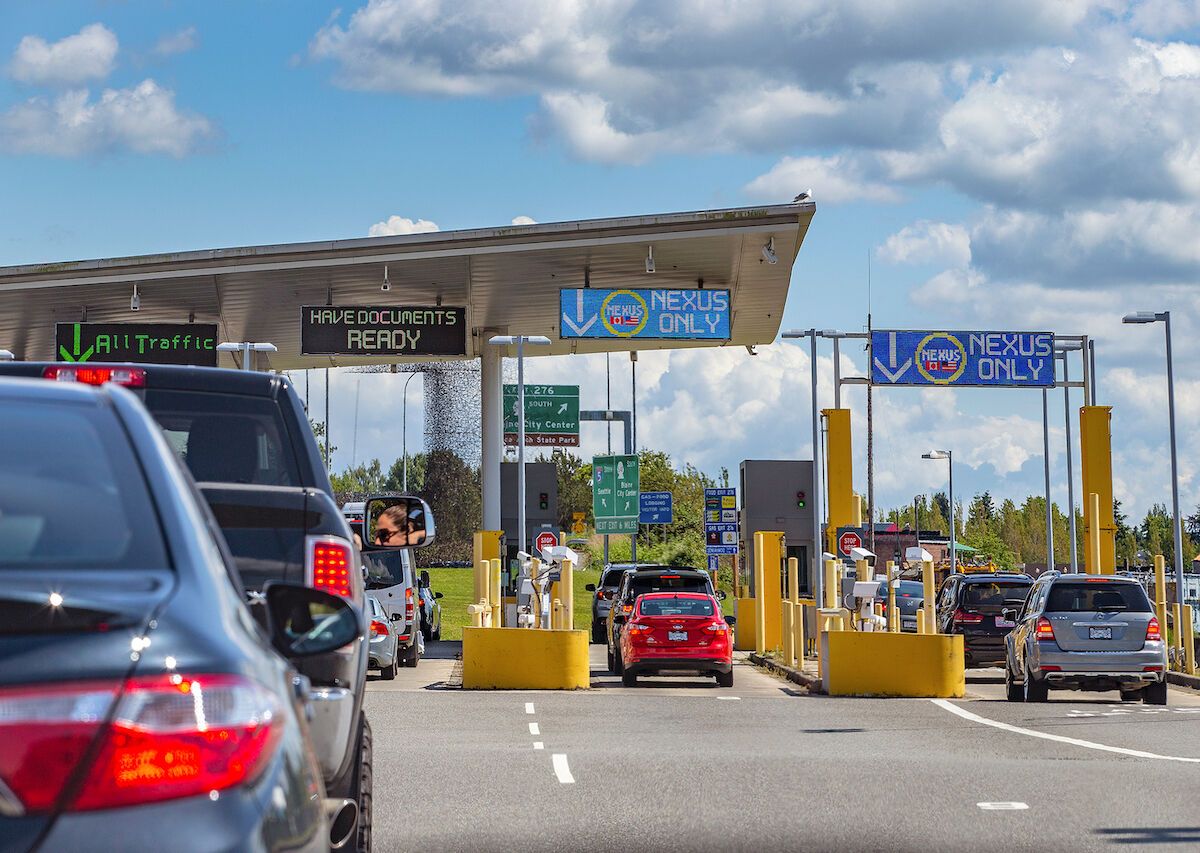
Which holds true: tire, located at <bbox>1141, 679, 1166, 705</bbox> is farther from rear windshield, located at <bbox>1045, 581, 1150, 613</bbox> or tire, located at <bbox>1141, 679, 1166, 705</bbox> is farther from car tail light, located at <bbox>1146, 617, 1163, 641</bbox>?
rear windshield, located at <bbox>1045, 581, 1150, 613</bbox>

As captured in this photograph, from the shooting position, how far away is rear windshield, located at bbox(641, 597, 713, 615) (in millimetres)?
27109

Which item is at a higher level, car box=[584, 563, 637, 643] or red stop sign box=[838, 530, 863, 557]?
red stop sign box=[838, 530, 863, 557]

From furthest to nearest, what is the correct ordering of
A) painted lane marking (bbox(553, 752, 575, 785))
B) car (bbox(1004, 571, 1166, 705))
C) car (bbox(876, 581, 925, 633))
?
car (bbox(876, 581, 925, 633)), car (bbox(1004, 571, 1166, 705)), painted lane marking (bbox(553, 752, 575, 785))

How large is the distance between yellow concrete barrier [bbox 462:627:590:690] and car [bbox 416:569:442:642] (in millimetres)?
13000

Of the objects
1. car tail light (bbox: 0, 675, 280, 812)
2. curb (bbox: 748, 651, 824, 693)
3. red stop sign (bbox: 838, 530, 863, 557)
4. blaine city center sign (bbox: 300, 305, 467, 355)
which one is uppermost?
blaine city center sign (bbox: 300, 305, 467, 355)

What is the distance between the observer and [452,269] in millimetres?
32656

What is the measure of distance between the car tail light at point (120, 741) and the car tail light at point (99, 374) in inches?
147

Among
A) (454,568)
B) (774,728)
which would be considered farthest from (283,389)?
(454,568)

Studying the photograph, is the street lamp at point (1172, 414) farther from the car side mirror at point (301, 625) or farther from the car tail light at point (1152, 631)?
the car side mirror at point (301, 625)

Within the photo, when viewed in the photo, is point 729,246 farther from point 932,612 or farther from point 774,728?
point 774,728

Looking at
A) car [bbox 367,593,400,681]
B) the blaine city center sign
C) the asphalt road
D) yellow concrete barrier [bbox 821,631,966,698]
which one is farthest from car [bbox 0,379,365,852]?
the blaine city center sign

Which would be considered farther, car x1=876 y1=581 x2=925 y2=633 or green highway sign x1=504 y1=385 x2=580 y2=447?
green highway sign x1=504 y1=385 x2=580 y2=447

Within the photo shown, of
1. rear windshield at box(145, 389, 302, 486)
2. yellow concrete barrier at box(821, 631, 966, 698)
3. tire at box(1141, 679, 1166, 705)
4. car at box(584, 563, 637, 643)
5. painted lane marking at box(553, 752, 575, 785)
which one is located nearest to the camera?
rear windshield at box(145, 389, 302, 486)

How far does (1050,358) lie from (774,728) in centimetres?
2167
